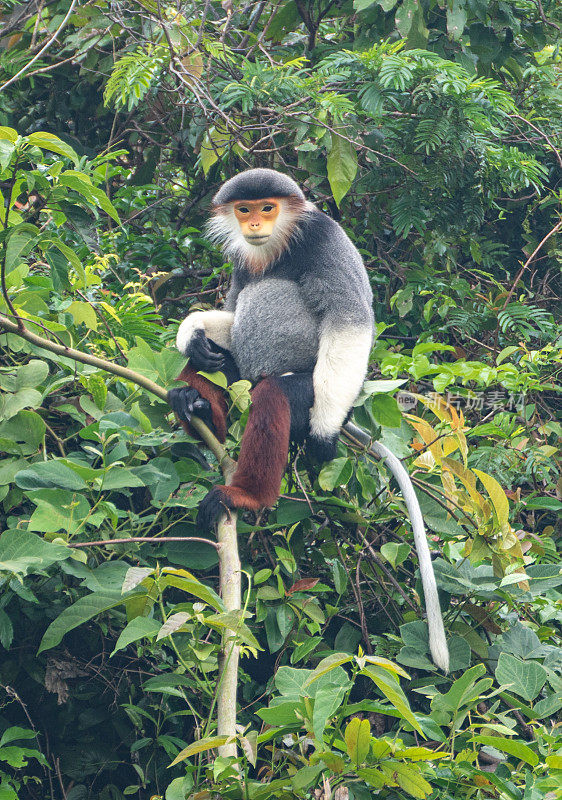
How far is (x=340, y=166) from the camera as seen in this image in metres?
3.80

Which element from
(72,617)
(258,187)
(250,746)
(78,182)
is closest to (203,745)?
(250,746)

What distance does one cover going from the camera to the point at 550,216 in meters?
4.68

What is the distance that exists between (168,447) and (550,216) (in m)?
3.07

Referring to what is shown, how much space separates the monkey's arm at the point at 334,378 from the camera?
9.11 feet

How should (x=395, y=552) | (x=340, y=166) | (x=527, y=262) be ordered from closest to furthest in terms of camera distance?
(x=395, y=552)
(x=340, y=166)
(x=527, y=262)

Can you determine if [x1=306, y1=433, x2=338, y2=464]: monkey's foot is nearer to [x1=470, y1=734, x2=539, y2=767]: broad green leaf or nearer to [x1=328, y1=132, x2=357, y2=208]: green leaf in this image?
[x1=470, y1=734, x2=539, y2=767]: broad green leaf

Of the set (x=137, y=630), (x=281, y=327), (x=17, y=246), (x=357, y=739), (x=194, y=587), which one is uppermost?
(x=17, y=246)

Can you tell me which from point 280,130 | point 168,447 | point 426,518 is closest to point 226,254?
point 280,130

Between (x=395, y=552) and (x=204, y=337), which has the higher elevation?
(x=204, y=337)

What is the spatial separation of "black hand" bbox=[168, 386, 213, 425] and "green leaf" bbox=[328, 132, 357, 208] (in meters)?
1.44

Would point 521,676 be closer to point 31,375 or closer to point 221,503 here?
point 221,503

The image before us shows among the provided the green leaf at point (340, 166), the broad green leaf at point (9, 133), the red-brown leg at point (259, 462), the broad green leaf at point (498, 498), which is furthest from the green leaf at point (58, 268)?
the green leaf at point (340, 166)

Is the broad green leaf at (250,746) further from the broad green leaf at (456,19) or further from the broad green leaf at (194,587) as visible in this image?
the broad green leaf at (456,19)

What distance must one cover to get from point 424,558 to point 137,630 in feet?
3.28
